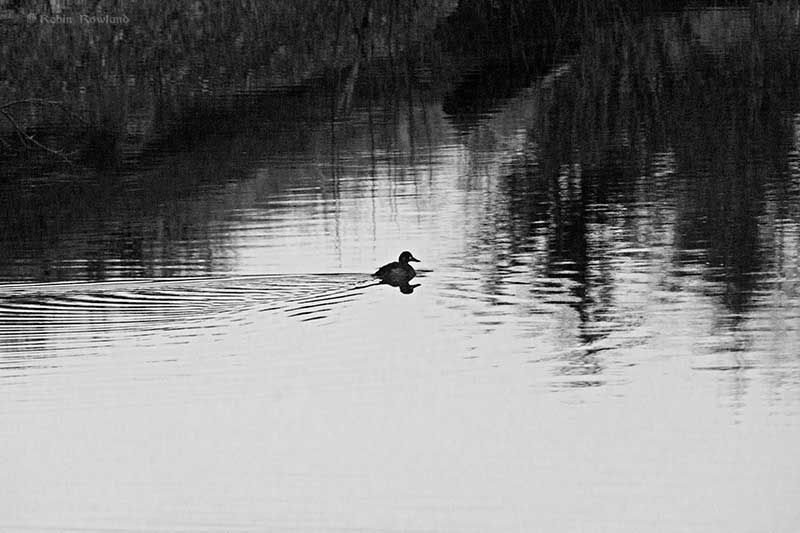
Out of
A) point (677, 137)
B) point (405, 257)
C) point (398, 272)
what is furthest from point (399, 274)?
point (677, 137)

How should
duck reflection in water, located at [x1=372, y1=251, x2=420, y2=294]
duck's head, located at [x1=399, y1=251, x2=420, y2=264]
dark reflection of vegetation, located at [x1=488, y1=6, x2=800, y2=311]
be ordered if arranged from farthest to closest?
1. dark reflection of vegetation, located at [x1=488, y1=6, x2=800, y2=311]
2. duck's head, located at [x1=399, y1=251, x2=420, y2=264]
3. duck reflection in water, located at [x1=372, y1=251, x2=420, y2=294]

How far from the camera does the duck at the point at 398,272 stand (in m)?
13.5

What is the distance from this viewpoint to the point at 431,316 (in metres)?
12.8

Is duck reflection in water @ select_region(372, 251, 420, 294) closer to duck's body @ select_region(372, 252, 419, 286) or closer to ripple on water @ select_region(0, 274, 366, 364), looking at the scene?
duck's body @ select_region(372, 252, 419, 286)

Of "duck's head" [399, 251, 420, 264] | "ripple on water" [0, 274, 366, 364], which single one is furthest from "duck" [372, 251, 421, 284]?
"ripple on water" [0, 274, 366, 364]

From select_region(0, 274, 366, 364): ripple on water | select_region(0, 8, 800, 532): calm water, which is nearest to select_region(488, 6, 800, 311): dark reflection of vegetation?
select_region(0, 8, 800, 532): calm water

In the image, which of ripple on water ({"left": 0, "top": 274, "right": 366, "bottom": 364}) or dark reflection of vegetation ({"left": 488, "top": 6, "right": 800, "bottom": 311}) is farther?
dark reflection of vegetation ({"left": 488, "top": 6, "right": 800, "bottom": 311})

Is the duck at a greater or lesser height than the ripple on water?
greater

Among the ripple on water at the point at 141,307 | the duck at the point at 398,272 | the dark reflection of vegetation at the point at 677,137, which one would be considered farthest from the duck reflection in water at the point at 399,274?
the dark reflection of vegetation at the point at 677,137

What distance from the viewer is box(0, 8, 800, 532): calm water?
9070mm

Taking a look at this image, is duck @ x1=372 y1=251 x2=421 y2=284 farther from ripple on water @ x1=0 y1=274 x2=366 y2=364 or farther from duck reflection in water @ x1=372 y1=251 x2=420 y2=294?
ripple on water @ x1=0 y1=274 x2=366 y2=364

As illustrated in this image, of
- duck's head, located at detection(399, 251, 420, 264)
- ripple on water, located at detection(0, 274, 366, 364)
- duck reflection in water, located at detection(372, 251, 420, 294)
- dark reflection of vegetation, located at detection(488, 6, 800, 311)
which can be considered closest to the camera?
ripple on water, located at detection(0, 274, 366, 364)

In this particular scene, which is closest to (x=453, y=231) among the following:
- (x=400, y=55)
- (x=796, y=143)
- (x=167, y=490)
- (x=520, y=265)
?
(x=520, y=265)

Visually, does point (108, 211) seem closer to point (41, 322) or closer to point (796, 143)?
point (41, 322)
